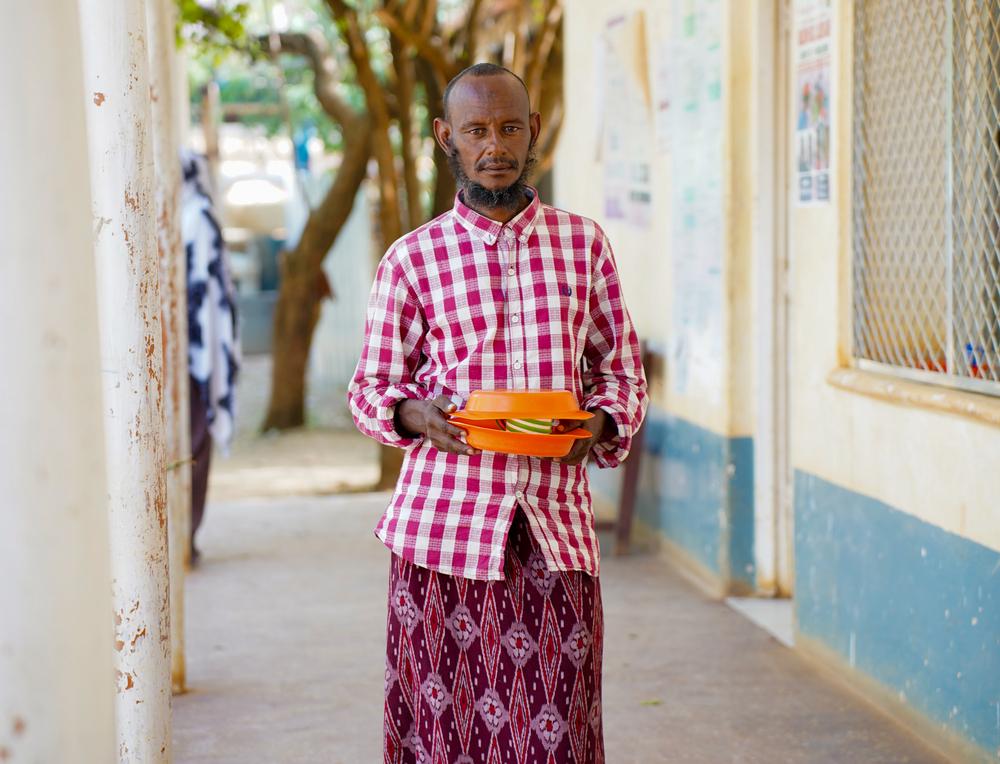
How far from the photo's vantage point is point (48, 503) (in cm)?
181

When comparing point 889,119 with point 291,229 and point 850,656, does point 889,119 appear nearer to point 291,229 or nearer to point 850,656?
point 850,656

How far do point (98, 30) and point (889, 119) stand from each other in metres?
2.75

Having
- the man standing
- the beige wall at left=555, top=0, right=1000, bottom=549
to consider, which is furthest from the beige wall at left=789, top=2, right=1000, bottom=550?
the man standing

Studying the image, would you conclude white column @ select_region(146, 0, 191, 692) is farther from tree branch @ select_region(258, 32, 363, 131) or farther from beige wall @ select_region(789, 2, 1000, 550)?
tree branch @ select_region(258, 32, 363, 131)

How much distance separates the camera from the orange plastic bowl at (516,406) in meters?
2.89

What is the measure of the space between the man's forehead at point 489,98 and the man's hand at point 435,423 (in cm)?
60

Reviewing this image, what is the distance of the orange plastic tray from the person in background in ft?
14.4

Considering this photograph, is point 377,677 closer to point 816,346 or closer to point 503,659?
point 816,346

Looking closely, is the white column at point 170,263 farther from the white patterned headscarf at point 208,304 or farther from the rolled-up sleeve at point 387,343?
the rolled-up sleeve at point 387,343

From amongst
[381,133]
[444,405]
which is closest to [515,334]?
[444,405]

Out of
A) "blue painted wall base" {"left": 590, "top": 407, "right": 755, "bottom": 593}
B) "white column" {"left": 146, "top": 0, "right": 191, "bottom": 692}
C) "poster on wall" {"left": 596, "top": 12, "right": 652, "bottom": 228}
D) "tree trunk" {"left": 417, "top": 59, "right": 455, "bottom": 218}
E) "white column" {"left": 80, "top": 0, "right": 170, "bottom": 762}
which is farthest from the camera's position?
"tree trunk" {"left": 417, "top": 59, "right": 455, "bottom": 218}

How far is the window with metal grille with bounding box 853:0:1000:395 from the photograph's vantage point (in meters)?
4.32

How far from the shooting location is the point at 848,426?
5.00 meters

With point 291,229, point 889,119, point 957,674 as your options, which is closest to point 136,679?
point 957,674
